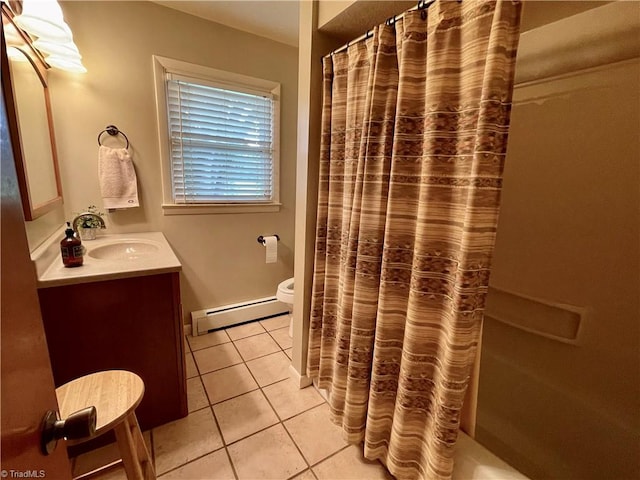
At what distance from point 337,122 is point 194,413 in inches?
70.2

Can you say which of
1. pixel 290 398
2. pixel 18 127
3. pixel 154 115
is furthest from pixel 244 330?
pixel 18 127

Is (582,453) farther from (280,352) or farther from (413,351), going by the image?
(280,352)

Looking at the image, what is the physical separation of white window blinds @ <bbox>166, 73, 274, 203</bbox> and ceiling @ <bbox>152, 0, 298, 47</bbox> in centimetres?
45

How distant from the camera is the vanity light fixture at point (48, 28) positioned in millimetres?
1313

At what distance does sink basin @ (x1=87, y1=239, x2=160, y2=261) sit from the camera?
6.00ft

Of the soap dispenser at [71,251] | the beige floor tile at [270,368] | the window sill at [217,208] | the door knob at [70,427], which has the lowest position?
the beige floor tile at [270,368]

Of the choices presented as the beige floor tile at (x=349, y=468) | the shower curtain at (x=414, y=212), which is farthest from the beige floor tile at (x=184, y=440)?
the shower curtain at (x=414, y=212)

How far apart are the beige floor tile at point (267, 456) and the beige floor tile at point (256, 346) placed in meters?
0.71

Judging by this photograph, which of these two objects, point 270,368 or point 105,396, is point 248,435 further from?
point 105,396

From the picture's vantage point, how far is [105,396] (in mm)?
986

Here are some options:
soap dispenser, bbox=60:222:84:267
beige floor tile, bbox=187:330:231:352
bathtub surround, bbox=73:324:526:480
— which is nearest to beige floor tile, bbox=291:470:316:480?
bathtub surround, bbox=73:324:526:480

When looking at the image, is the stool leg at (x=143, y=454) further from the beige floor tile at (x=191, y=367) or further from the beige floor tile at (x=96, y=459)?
the beige floor tile at (x=191, y=367)

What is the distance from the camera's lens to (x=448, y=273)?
102 cm

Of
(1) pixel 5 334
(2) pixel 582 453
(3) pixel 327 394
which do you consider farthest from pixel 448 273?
(2) pixel 582 453
